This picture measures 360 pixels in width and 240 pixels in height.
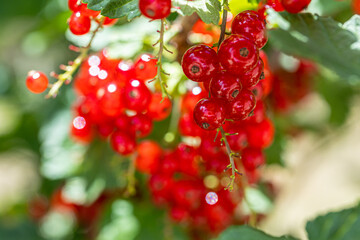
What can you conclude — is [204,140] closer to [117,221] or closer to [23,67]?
[117,221]

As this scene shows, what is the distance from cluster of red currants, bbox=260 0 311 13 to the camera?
684mm

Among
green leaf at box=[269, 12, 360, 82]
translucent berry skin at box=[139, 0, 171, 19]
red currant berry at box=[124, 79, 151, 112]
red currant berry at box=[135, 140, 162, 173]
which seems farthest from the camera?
red currant berry at box=[135, 140, 162, 173]

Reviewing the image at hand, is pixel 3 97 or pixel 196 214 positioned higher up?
pixel 196 214

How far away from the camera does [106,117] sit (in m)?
0.92

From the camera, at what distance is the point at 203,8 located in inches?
25.3

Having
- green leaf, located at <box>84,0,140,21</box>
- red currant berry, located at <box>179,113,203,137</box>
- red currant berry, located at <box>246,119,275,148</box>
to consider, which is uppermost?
green leaf, located at <box>84,0,140,21</box>

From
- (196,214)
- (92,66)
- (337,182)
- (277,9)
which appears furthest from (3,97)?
(337,182)

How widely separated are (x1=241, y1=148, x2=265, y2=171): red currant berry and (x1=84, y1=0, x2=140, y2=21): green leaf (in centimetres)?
40

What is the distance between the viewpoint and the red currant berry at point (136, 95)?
80 centimetres

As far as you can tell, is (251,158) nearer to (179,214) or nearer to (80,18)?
(179,214)

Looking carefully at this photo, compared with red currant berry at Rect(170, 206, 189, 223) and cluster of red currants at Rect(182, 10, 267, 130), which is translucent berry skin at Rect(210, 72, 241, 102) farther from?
red currant berry at Rect(170, 206, 189, 223)

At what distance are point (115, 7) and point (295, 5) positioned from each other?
0.97ft

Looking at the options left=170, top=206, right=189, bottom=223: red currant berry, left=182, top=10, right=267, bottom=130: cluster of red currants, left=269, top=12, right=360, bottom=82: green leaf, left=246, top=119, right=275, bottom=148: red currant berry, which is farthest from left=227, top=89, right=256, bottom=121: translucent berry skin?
left=170, top=206, right=189, bottom=223: red currant berry

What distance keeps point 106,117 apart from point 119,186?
0.34 meters
